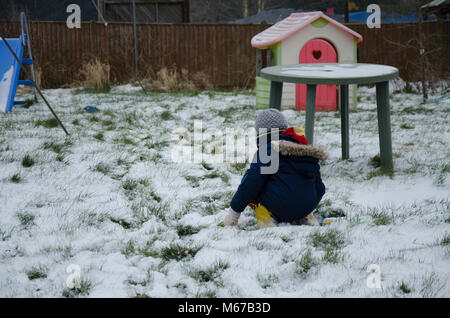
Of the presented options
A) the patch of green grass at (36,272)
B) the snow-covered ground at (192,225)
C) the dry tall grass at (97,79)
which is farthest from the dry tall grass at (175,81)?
the patch of green grass at (36,272)

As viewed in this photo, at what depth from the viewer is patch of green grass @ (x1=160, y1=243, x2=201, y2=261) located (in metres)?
2.53

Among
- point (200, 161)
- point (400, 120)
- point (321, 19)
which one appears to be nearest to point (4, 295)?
point (200, 161)

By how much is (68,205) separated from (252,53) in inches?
372

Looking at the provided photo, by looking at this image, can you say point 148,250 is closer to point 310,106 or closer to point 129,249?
point 129,249

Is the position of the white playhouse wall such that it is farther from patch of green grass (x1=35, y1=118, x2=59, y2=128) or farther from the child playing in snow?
the child playing in snow

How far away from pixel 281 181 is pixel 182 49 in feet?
31.7

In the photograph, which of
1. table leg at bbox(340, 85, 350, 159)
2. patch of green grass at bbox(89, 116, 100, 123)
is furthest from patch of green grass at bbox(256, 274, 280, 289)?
patch of green grass at bbox(89, 116, 100, 123)

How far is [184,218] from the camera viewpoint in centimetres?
312

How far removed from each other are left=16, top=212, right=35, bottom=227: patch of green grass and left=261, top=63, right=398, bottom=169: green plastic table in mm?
2155

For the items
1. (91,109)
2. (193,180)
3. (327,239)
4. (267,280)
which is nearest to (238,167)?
(193,180)

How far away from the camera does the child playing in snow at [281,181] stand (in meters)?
2.77

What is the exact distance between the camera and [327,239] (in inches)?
104

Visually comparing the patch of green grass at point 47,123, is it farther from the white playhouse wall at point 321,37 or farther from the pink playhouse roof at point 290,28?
the white playhouse wall at point 321,37
